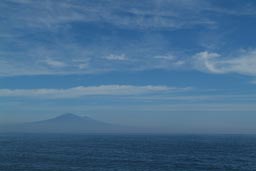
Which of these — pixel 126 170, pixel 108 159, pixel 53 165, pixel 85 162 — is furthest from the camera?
pixel 108 159

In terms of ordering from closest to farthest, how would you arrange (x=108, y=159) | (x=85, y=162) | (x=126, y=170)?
(x=126, y=170) < (x=85, y=162) < (x=108, y=159)

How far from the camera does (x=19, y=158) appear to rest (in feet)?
237

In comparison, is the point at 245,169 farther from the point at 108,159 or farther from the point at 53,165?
the point at 53,165

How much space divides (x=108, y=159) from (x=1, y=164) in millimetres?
20323

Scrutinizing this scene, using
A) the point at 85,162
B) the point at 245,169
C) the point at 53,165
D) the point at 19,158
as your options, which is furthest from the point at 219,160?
the point at 19,158

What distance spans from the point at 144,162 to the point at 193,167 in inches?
389

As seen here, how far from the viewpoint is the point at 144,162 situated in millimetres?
66375

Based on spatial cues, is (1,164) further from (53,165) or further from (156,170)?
(156,170)

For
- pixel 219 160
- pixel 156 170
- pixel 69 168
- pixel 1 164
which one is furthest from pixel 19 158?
pixel 219 160

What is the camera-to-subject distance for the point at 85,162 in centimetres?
6562

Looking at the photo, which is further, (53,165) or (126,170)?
(53,165)

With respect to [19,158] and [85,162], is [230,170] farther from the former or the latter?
[19,158]

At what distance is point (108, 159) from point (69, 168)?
13.3 metres

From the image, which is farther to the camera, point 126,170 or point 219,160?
point 219,160
